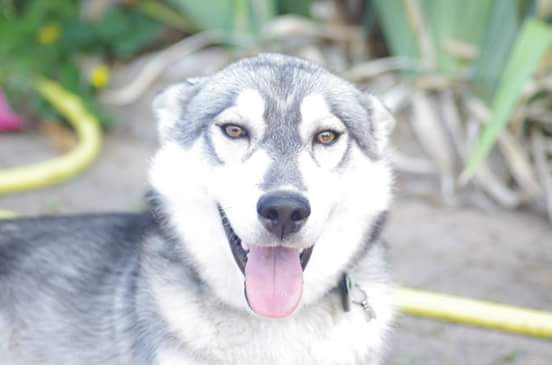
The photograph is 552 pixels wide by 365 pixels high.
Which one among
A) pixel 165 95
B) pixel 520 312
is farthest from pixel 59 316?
pixel 520 312

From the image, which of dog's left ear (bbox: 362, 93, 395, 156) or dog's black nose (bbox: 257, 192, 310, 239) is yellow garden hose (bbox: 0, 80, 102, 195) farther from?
dog's black nose (bbox: 257, 192, 310, 239)

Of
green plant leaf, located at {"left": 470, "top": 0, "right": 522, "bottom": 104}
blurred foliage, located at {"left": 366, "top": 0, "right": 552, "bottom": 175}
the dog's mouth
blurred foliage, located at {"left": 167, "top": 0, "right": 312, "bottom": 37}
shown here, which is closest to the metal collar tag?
the dog's mouth

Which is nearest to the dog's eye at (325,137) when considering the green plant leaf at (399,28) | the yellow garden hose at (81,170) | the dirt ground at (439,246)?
the yellow garden hose at (81,170)

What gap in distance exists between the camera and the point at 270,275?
2713mm

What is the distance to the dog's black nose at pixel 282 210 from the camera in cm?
249

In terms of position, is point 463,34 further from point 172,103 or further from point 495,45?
point 172,103

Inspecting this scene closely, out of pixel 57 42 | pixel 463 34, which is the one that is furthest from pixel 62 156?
pixel 463 34

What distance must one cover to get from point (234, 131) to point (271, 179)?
0.97ft

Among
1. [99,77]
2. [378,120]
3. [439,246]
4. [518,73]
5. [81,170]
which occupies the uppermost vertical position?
[378,120]

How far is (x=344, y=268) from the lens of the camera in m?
2.92

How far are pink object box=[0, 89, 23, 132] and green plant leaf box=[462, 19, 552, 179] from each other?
338 centimetres

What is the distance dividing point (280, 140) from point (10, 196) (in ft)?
9.86

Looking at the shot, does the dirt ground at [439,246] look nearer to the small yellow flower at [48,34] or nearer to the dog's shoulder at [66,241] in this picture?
the small yellow flower at [48,34]

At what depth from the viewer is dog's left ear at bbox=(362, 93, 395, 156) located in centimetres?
309
